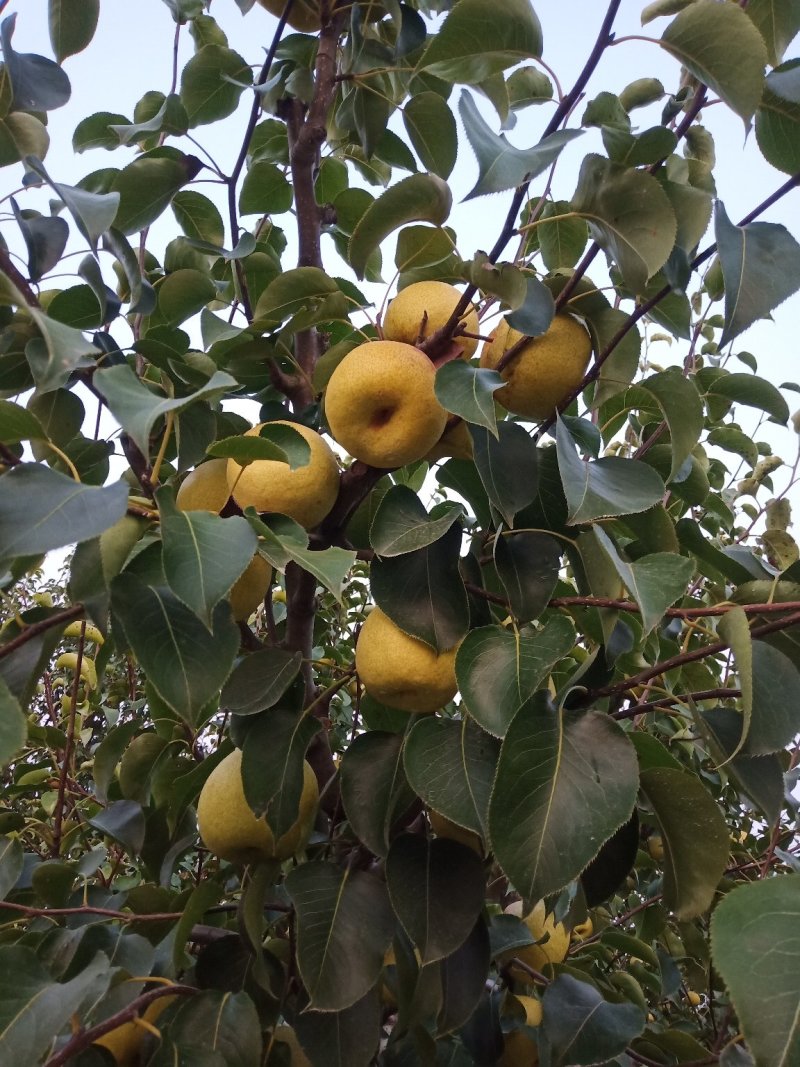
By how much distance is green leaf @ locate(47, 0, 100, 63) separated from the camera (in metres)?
1.03

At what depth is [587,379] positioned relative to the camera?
94 cm

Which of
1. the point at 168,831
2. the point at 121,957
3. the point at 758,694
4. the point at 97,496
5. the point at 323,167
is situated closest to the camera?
the point at 97,496

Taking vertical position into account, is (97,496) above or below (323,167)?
below

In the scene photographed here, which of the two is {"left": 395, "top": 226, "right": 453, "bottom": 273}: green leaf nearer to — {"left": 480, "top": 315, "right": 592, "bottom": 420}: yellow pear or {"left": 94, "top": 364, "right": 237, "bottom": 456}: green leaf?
{"left": 480, "top": 315, "right": 592, "bottom": 420}: yellow pear

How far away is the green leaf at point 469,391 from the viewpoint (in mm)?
772

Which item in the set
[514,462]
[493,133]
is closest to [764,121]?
[493,133]

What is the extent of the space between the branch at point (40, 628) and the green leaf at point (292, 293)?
0.43 metres

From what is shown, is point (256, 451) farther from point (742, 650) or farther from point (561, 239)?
point (561, 239)

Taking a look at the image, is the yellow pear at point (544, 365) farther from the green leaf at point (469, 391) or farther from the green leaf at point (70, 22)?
the green leaf at point (70, 22)

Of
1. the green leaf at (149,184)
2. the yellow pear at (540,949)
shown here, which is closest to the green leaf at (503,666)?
the yellow pear at (540,949)

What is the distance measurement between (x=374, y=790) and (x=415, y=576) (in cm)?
23

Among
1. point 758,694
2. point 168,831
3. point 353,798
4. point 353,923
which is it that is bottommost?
point 168,831

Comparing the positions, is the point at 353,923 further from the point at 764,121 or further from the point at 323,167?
the point at 323,167

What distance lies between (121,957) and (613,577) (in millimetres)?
736
